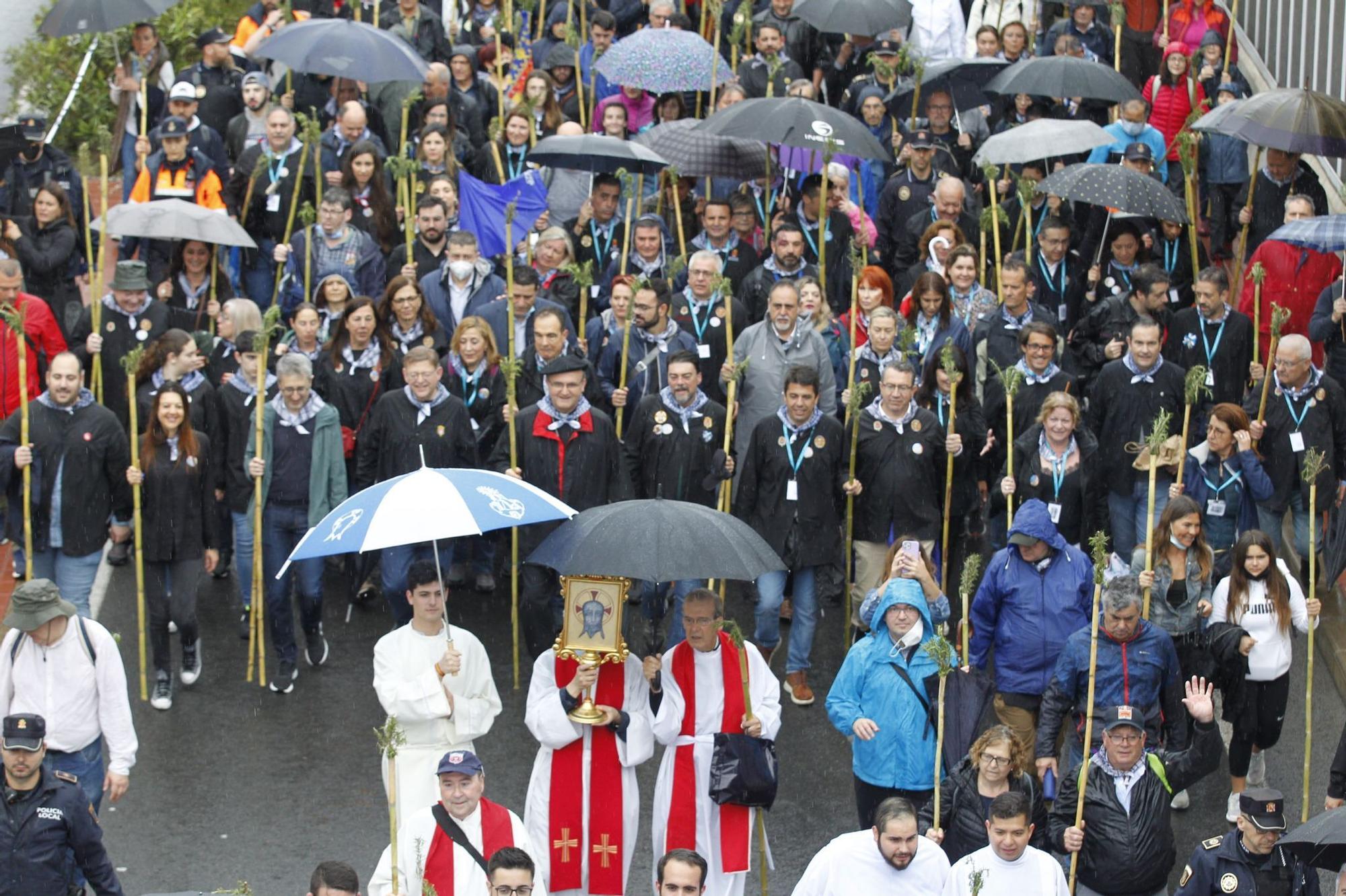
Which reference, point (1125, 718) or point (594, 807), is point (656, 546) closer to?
point (594, 807)

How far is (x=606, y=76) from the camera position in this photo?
16969 millimetres

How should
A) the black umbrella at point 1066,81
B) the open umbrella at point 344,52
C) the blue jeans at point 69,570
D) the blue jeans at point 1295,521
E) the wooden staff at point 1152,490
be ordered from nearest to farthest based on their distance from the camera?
the wooden staff at point 1152,490
the blue jeans at point 69,570
the blue jeans at point 1295,521
the open umbrella at point 344,52
the black umbrella at point 1066,81

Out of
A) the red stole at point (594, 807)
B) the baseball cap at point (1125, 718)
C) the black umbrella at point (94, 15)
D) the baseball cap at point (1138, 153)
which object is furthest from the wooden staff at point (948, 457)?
the black umbrella at point (94, 15)

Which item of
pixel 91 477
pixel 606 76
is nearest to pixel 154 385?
pixel 91 477

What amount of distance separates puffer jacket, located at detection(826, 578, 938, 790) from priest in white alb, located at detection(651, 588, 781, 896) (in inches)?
13.8

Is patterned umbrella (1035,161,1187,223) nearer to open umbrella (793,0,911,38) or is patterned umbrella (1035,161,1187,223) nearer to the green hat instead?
open umbrella (793,0,911,38)

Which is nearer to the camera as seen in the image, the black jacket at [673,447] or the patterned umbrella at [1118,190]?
the black jacket at [673,447]

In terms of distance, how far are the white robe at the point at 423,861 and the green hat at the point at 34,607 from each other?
2158 mm

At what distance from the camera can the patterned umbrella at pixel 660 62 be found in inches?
666

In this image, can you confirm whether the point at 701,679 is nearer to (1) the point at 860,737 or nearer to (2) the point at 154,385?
(1) the point at 860,737

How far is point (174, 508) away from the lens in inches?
490

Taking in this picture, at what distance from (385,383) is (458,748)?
12.6ft

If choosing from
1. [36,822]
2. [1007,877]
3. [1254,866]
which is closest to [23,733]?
[36,822]

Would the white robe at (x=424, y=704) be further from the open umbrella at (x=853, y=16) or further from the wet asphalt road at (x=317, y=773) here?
the open umbrella at (x=853, y=16)
